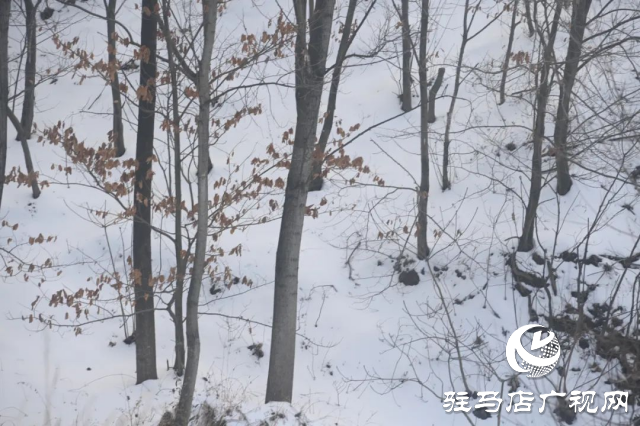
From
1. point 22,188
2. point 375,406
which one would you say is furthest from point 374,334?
point 22,188

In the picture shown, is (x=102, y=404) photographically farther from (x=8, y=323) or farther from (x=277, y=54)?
(x=277, y=54)

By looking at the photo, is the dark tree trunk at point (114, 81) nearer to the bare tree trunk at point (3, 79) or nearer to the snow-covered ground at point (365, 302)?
the snow-covered ground at point (365, 302)

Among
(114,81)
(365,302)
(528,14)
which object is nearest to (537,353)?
(365,302)

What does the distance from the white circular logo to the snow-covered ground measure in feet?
0.64

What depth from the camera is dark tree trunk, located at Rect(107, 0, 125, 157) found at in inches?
281

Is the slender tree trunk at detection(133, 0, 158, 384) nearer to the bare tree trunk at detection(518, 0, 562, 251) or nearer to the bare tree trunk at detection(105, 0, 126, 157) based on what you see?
the bare tree trunk at detection(105, 0, 126, 157)

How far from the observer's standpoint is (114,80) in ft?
29.7

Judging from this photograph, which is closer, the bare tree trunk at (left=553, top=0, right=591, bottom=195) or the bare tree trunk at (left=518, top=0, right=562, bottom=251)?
the bare tree trunk at (left=553, top=0, right=591, bottom=195)

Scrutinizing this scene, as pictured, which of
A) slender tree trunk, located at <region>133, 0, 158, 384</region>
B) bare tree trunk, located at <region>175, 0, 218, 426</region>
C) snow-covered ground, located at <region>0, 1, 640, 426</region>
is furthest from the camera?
snow-covered ground, located at <region>0, 1, 640, 426</region>

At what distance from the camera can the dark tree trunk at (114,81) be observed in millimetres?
7145

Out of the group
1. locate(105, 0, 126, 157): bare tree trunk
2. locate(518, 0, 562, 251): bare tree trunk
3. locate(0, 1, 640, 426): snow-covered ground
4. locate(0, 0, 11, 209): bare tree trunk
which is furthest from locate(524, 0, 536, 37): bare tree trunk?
locate(0, 0, 11, 209): bare tree trunk

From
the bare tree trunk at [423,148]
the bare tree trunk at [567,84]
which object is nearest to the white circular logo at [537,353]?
the bare tree trunk at [423,148]

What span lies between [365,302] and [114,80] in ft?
18.8

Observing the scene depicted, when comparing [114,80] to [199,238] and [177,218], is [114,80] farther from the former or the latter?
[199,238]
